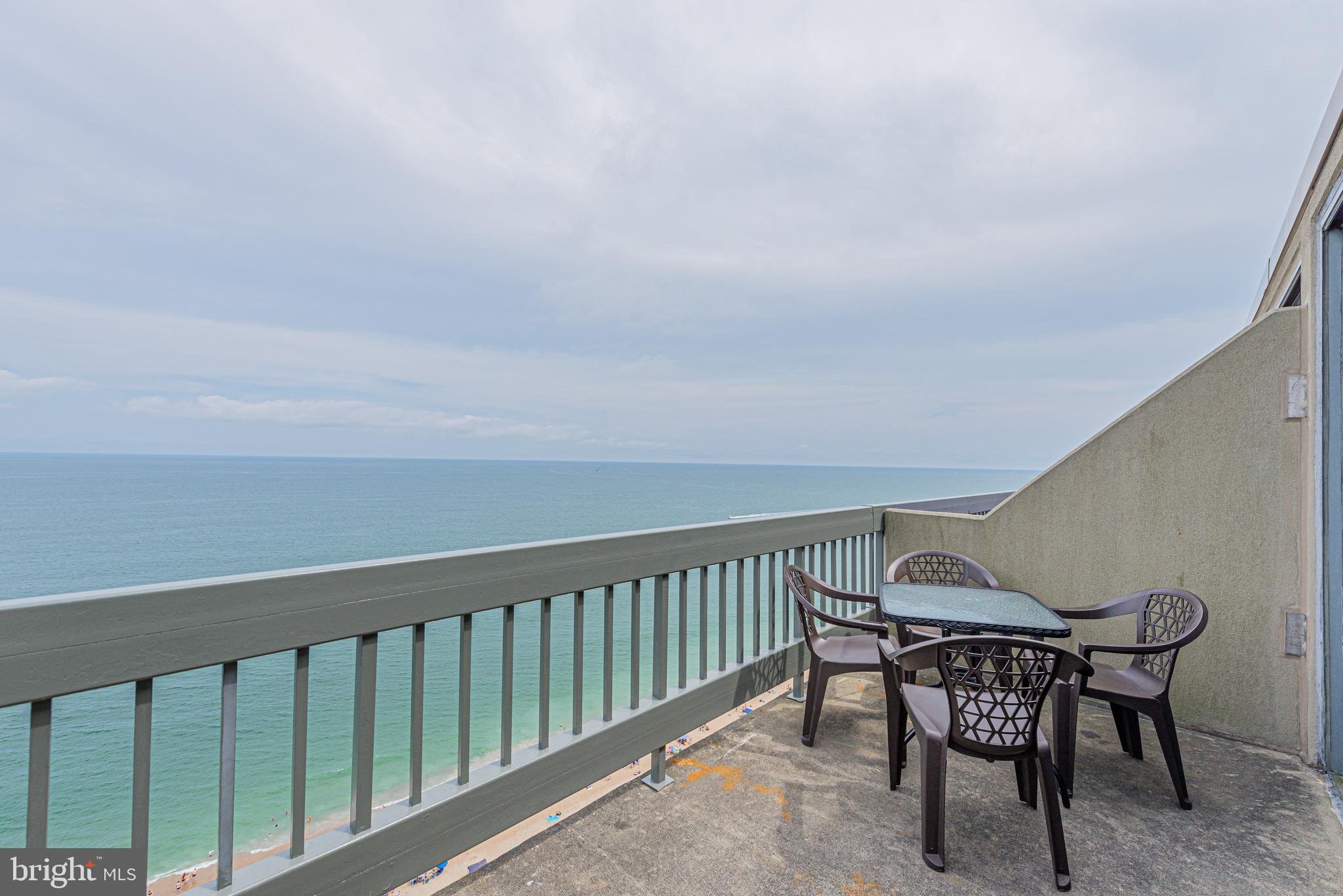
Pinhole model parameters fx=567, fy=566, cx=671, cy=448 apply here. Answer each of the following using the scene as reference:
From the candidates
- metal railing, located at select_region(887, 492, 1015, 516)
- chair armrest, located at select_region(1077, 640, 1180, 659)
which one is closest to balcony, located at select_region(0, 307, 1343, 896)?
metal railing, located at select_region(887, 492, 1015, 516)

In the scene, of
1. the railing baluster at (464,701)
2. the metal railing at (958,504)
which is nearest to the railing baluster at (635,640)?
the railing baluster at (464,701)

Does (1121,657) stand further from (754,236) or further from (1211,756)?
(754,236)

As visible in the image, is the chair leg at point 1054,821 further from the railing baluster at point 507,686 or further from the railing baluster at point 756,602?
the railing baluster at point 507,686

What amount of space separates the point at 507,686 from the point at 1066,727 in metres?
2.24

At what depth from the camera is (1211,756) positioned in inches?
107

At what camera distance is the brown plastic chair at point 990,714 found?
1.83 m

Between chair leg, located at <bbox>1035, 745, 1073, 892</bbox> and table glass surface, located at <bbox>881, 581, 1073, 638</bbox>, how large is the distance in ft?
1.91

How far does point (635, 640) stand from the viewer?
97.2 inches

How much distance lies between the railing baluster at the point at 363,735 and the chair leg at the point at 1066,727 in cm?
253

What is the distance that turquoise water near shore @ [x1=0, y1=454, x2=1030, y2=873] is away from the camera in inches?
304

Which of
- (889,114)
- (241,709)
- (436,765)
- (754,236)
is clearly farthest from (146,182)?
(889,114)

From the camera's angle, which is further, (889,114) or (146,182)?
(146,182)

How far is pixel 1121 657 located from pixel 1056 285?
870 centimetres


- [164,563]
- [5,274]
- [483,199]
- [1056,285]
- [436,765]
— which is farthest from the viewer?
[5,274]
